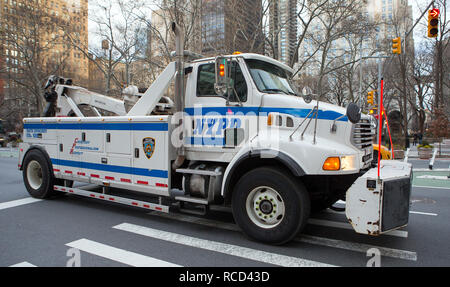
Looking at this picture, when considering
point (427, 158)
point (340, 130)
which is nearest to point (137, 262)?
point (340, 130)

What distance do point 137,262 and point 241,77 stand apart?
3143 mm

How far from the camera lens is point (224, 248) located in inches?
176

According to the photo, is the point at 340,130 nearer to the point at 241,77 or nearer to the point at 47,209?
the point at 241,77

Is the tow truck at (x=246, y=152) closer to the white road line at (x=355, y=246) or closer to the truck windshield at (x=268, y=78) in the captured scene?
the truck windshield at (x=268, y=78)

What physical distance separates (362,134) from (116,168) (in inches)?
176

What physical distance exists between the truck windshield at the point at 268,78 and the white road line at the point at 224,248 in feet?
7.98

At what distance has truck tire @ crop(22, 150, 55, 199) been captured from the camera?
7.46 m

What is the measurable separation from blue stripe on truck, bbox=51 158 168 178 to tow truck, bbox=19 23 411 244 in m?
0.03

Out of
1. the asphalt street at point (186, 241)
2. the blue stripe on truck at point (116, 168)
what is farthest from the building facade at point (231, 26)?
the asphalt street at point (186, 241)

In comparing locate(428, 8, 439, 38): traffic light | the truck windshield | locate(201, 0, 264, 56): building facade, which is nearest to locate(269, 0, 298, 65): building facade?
locate(201, 0, 264, 56): building facade

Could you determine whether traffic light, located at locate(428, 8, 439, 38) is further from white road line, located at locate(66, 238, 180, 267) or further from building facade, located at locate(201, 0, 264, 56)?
white road line, located at locate(66, 238, 180, 267)

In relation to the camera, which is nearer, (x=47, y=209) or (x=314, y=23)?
(x=47, y=209)

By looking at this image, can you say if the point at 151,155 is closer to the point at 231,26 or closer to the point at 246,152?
the point at 246,152

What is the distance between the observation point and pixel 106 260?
13.3ft
